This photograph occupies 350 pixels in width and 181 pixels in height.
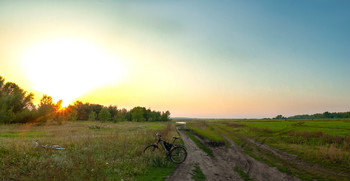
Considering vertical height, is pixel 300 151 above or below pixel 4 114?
below

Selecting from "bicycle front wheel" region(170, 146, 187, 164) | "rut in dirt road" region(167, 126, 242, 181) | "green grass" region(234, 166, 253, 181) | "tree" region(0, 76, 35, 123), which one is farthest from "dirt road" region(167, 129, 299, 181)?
"tree" region(0, 76, 35, 123)

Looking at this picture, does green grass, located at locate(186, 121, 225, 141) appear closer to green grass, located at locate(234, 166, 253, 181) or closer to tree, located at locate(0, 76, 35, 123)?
green grass, located at locate(234, 166, 253, 181)

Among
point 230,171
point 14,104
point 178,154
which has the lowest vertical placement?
point 230,171

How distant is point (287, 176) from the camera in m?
10.7

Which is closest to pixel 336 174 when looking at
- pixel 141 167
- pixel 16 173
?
pixel 141 167

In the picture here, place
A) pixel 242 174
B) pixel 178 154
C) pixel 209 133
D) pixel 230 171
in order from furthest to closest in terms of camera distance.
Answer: pixel 209 133, pixel 178 154, pixel 230 171, pixel 242 174

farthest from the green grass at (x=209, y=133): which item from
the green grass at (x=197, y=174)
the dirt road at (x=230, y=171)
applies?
the green grass at (x=197, y=174)

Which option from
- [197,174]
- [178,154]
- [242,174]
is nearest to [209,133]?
[178,154]

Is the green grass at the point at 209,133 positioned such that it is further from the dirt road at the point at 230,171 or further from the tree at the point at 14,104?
the tree at the point at 14,104

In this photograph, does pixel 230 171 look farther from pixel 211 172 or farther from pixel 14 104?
pixel 14 104

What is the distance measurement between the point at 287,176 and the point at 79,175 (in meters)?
11.4

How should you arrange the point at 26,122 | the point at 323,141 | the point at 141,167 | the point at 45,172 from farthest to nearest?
the point at 26,122
the point at 323,141
the point at 141,167
the point at 45,172

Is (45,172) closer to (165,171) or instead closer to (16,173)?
(16,173)

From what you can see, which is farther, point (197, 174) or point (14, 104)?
point (14, 104)
